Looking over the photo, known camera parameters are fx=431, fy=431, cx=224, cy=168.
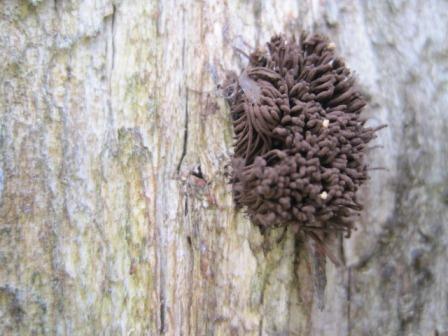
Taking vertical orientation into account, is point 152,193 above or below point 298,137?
below

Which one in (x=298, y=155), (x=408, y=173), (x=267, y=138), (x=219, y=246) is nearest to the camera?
(x=298, y=155)

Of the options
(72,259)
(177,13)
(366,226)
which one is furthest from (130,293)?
(177,13)

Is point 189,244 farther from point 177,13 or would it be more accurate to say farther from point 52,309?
point 177,13

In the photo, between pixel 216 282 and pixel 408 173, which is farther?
pixel 408 173

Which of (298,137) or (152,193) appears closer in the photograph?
(298,137)

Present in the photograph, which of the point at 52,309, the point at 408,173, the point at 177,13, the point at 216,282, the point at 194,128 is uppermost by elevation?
the point at 177,13
